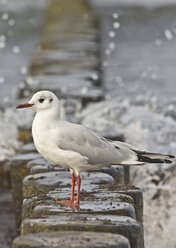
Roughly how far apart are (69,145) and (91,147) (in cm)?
17

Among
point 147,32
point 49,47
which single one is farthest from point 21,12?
point 49,47


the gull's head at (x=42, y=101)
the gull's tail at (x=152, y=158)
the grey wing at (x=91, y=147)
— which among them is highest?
the gull's head at (x=42, y=101)

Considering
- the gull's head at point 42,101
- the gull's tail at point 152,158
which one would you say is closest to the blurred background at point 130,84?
the gull's tail at point 152,158

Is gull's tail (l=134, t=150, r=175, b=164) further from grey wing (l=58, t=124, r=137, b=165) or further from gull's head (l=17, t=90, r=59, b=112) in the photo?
gull's head (l=17, t=90, r=59, b=112)

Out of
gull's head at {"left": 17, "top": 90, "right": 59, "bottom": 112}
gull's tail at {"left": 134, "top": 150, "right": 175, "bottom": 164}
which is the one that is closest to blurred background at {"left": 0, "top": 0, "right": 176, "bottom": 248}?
gull's tail at {"left": 134, "top": 150, "right": 175, "bottom": 164}

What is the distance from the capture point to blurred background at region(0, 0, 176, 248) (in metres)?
7.16

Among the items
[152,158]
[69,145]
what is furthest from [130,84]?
[69,145]

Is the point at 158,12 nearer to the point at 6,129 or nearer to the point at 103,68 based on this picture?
the point at 103,68

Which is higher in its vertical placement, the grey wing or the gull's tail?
the grey wing

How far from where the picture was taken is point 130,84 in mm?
13312

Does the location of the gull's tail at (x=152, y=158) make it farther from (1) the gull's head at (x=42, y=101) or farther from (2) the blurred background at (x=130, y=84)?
(2) the blurred background at (x=130, y=84)

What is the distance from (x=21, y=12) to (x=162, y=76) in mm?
9413

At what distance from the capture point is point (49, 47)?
1395 centimetres

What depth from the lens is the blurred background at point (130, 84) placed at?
7.16 meters
